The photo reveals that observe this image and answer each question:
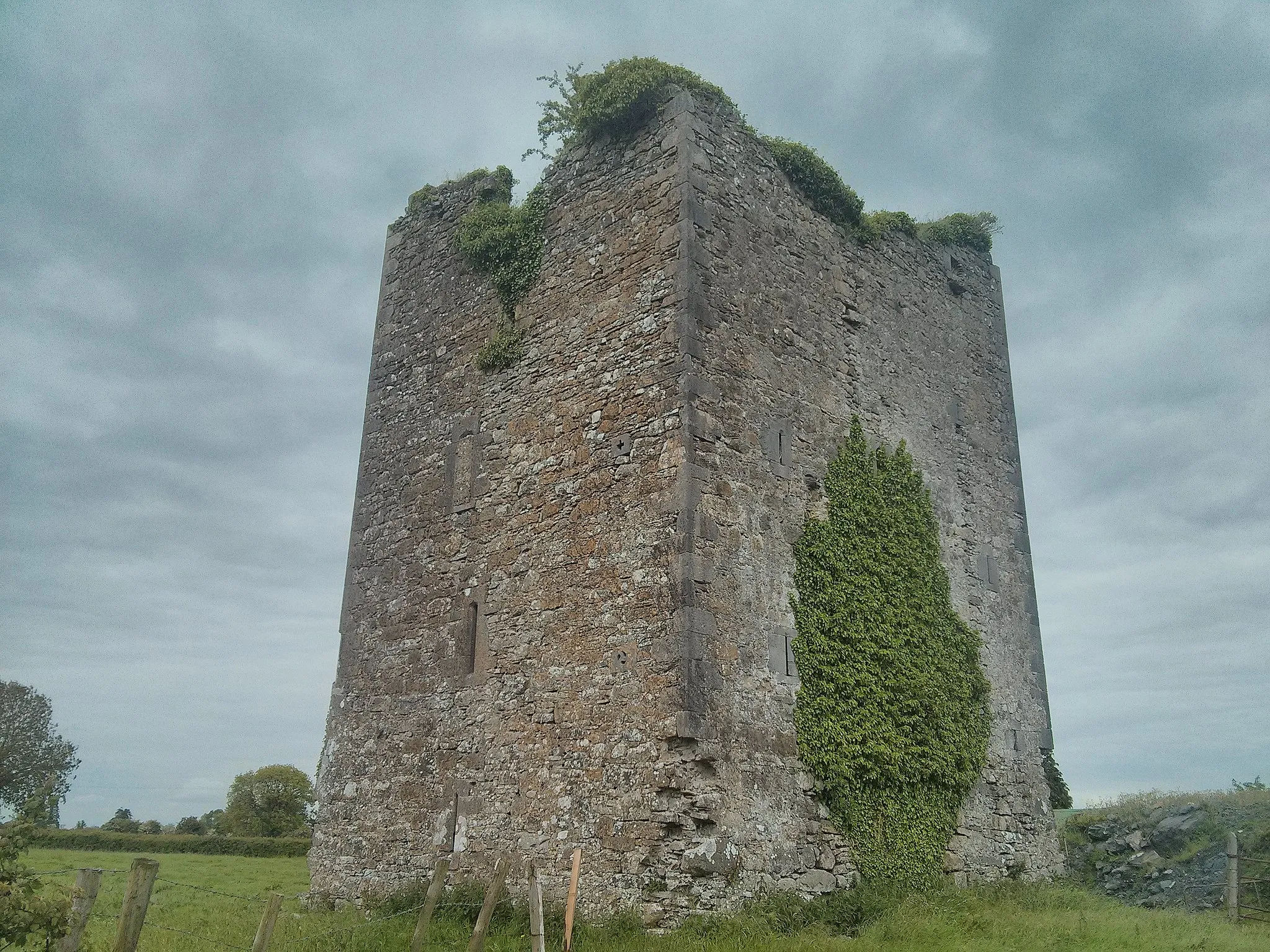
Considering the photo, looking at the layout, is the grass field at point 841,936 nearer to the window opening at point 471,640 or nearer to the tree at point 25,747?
the window opening at point 471,640

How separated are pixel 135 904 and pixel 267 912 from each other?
0.99m

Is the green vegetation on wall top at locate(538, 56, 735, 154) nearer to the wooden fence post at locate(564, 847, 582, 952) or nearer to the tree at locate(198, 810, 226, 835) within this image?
the wooden fence post at locate(564, 847, 582, 952)

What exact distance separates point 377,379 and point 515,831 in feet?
24.8

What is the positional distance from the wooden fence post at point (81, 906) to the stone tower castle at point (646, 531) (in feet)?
15.2

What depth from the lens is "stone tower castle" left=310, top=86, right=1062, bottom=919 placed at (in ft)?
32.7

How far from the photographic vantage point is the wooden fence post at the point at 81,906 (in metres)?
6.26

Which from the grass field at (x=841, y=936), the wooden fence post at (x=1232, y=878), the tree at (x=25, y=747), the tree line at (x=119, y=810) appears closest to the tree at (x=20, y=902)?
the grass field at (x=841, y=936)

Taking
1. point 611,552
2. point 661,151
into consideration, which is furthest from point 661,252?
point 611,552

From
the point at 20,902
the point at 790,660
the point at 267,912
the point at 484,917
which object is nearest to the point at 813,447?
the point at 790,660

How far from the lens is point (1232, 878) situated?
44.0 feet

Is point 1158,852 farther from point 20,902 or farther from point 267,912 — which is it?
point 20,902

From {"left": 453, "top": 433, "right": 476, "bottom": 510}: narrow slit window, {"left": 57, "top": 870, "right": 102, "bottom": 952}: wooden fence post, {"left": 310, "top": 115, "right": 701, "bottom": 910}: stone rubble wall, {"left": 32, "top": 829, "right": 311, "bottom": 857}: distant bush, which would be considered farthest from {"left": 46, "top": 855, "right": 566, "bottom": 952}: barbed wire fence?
{"left": 32, "top": 829, "right": 311, "bottom": 857}: distant bush

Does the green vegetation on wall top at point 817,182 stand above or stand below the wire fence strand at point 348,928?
above

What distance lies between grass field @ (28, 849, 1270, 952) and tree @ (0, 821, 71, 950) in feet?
6.07
